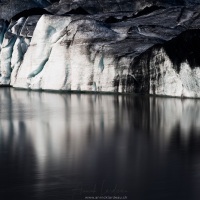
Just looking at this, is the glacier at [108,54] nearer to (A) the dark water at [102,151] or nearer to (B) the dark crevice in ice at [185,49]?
(B) the dark crevice in ice at [185,49]

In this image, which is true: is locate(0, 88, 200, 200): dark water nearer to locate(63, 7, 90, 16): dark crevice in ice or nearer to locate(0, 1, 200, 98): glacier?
locate(0, 1, 200, 98): glacier

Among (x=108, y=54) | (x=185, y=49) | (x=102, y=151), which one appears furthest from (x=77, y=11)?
(x=102, y=151)

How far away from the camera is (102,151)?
560 inches

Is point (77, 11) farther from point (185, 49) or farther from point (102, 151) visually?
point (102, 151)

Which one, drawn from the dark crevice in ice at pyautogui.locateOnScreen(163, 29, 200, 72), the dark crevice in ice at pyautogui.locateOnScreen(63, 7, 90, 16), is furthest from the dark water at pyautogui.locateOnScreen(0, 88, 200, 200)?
the dark crevice in ice at pyautogui.locateOnScreen(63, 7, 90, 16)

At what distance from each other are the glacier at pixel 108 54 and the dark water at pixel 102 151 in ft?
5.98

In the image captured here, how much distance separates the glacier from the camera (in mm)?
25500

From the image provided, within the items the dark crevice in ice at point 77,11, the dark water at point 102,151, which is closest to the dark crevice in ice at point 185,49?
the dark water at point 102,151

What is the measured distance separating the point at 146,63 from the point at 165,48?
4.74ft

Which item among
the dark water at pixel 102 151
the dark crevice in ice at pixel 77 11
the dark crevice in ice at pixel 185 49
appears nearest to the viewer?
the dark water at pixel 102 151

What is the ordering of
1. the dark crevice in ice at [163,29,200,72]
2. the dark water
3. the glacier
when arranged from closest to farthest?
1. the dark water
2. the dark crevice in ice at [163,29,200,72]
3. the glacier

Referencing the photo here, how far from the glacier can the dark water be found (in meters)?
1.82

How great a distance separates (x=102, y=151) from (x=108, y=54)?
1500 cm

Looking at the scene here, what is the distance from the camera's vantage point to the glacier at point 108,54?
2550cm
